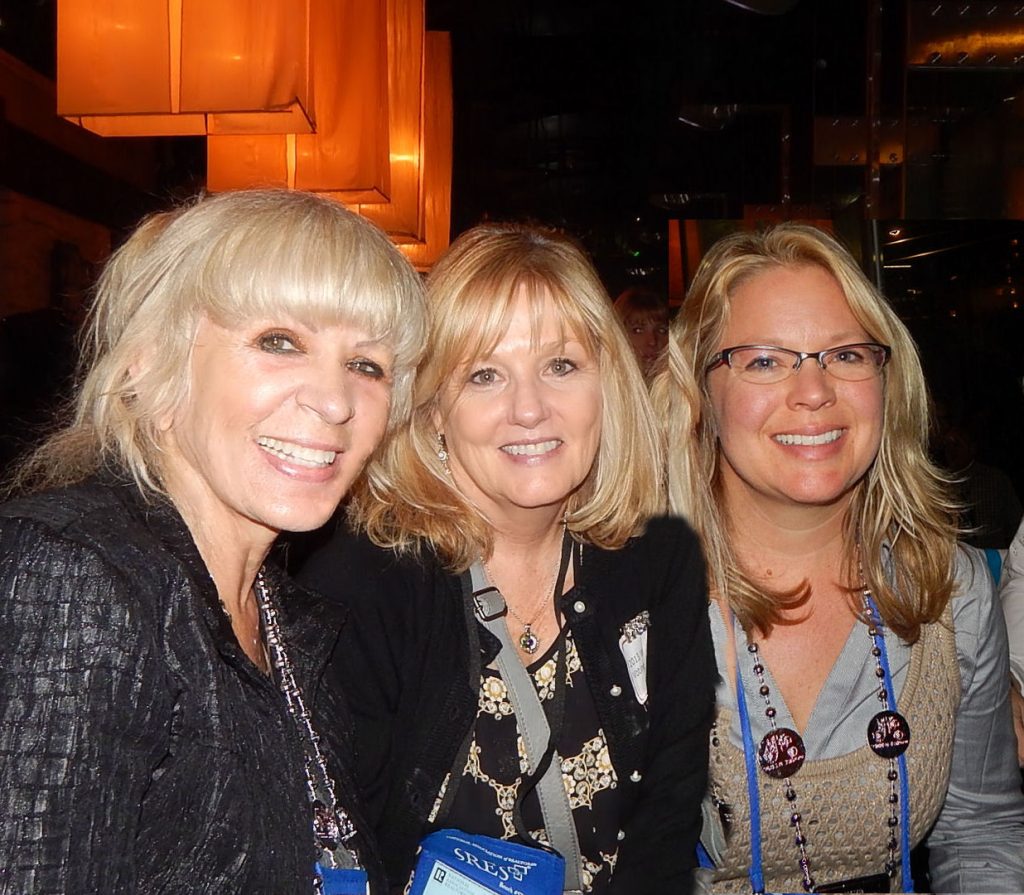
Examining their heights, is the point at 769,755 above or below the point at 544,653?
below

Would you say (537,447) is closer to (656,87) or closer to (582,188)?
(656,87)

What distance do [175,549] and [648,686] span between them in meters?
1.10

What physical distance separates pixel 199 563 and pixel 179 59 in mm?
1696

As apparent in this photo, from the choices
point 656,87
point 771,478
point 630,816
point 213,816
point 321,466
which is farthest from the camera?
point 656,87

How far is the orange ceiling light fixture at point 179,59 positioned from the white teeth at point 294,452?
1.39 m

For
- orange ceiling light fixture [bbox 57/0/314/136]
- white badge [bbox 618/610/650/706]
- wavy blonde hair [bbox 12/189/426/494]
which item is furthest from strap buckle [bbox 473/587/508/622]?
orange ceiling light fixture [bbox 57/0/314/136]

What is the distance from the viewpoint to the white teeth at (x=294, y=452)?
1618 millimetres

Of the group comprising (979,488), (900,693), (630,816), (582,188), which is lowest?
(630,816)

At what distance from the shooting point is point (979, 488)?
4.10 metres

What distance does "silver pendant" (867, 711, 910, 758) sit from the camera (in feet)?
7.17

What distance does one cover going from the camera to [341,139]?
11.8 ft

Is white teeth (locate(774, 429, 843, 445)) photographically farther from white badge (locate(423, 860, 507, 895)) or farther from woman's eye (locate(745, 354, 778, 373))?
white badge (locate(423, 860, 507, 895))

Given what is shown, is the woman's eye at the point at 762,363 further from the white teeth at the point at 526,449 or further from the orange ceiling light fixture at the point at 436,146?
the orange ceiling light fixture at the point at 436,146

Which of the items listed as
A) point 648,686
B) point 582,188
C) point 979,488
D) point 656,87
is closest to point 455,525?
point 648,686
